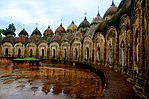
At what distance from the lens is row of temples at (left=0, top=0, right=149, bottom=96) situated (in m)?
8.28

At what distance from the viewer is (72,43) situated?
35188mm

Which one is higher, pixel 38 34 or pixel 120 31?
pixel 38 34

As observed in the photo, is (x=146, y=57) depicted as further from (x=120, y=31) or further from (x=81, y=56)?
(x=81, y=56)

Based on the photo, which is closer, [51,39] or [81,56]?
[81,56]

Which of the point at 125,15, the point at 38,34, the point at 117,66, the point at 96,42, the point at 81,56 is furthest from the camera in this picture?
the point at 38,34

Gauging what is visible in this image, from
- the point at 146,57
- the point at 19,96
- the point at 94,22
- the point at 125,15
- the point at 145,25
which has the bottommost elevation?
the point at 19,96

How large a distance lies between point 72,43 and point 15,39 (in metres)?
15.9

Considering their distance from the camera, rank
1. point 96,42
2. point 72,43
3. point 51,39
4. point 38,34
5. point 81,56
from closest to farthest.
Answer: point 96,42
point 81,56
point 72,43
point 51,39
point 38,34

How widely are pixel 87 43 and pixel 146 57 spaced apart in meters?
22.4

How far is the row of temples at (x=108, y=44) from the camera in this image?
8.28 metres

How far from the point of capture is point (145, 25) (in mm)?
7949

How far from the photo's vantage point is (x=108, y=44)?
2150 centimetres

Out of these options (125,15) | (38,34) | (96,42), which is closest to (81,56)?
(96,42)

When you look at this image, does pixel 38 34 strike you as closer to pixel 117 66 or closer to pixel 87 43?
pixel 87 43
